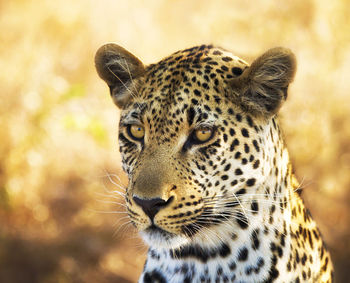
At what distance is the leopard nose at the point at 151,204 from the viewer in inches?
135

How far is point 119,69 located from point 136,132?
2.20ft

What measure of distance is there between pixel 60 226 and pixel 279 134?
6.81 metres

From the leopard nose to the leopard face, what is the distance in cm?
2

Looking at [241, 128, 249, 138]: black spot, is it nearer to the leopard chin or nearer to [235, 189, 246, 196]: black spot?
[235, 189, 246, 196]: black spot

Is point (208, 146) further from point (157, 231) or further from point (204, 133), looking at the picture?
point (157, 231)

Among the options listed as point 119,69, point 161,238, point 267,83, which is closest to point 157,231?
point 161,238

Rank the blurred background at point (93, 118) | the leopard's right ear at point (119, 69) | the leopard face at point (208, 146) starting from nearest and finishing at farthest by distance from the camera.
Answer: the leopard face at point (208, 146) → the leopard's right ear at point (119, 69) → the blurred background at point (93, 118)

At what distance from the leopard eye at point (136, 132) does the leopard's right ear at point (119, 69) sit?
29 cm

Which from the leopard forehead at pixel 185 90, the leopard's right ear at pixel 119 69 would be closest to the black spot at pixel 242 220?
the leopard forehead at pixel 185 90

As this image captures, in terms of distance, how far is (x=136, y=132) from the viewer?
393 cm

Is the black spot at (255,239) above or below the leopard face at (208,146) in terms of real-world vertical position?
below

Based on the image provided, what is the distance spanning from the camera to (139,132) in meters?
3.91

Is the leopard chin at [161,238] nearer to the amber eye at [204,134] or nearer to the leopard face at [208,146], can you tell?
the leopard face at [208,146]

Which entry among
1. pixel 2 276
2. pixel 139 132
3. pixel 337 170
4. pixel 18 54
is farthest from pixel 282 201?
pixel 18 54
